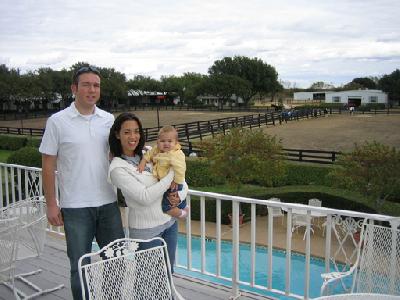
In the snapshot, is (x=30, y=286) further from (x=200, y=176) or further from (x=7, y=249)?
(x=200, y=176)

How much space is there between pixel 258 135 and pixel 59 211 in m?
11.9

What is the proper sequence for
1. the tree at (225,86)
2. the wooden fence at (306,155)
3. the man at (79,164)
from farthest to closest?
the tree at (225,86)
the wooden fence at (306,155)
the man at (79,164)

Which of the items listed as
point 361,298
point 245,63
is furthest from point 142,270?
point 245,63

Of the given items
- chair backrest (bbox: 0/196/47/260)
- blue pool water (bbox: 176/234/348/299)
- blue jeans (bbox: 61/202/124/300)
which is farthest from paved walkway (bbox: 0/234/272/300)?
blue pool water (bbox: 176/234/348/299)

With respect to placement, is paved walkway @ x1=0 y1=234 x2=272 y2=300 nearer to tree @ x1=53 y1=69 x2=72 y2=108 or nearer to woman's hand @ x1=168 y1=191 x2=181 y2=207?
woman's hand @ x1=168 y1=191 x2=181 y2=207

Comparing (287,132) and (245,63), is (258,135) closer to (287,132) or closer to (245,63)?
(287,132)

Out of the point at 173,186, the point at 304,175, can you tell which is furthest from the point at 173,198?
the point at 304,175

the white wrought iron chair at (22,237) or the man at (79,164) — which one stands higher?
the man at (79,164)

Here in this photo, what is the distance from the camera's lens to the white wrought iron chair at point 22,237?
328cm

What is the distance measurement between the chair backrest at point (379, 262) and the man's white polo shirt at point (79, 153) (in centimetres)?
170

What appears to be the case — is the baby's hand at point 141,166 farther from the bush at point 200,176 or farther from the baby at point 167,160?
the bush at point 200,176

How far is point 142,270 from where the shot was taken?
2.56m

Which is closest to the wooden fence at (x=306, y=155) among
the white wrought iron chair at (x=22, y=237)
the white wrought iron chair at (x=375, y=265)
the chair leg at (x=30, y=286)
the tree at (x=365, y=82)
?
the chair leg at (x=30, y=286)

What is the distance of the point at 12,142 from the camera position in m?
29.1
